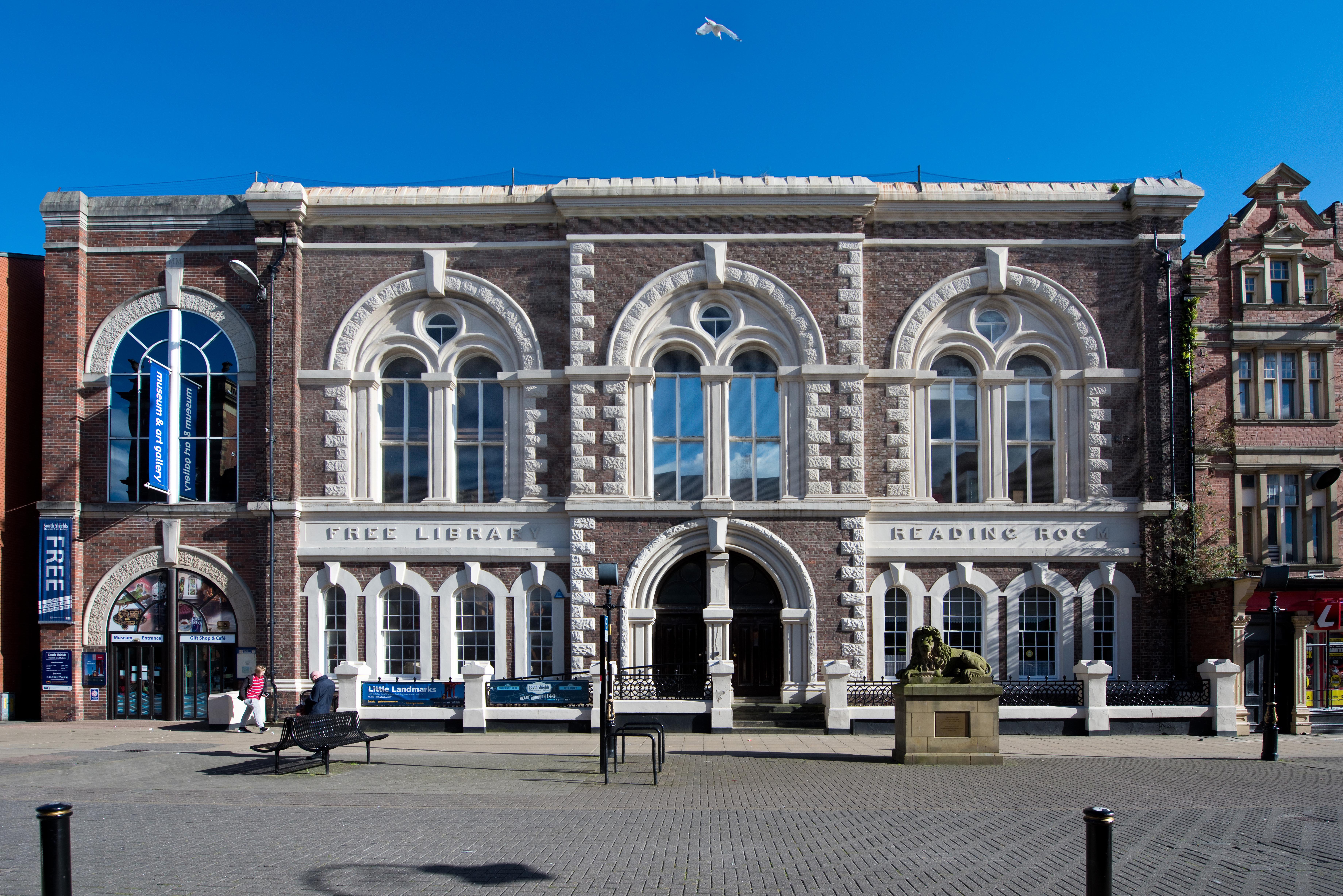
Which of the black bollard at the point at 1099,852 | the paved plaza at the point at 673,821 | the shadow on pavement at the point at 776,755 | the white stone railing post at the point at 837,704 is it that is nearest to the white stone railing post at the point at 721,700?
the white stone railing post at the point at 837,704

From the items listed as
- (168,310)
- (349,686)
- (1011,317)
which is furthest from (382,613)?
(1011,317)

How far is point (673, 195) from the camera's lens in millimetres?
21406

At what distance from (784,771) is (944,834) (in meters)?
4.60

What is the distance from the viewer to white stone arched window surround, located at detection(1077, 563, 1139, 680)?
21.3m

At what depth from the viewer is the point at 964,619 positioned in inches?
852

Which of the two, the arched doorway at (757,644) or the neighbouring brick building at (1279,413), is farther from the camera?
the neighbouring brick building at (1279,413)

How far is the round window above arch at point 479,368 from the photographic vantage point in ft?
73.1

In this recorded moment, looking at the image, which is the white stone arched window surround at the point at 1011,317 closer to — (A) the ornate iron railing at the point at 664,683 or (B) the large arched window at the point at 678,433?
(B) the large arched window at the point at 678,433

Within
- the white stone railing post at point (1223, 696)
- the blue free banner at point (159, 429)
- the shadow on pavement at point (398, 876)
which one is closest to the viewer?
the shadow on pavement at point (398, 876)

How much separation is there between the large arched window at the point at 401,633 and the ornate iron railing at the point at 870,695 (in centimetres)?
908

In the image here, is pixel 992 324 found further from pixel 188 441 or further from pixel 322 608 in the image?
pixel 188 441

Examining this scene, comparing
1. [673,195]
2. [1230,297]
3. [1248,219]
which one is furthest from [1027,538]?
[673,195]

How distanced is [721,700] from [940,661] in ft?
16.5

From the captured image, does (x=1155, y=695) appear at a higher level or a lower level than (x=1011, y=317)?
lower
